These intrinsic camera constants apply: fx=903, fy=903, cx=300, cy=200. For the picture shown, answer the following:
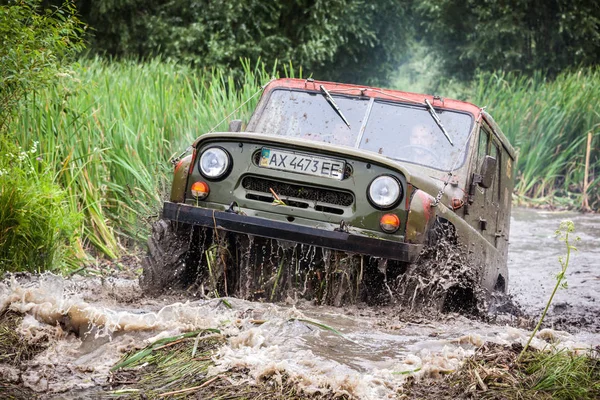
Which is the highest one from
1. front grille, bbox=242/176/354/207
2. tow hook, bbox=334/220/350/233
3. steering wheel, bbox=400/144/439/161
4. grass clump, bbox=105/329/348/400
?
steering wheel, bbox=400/144/439/161

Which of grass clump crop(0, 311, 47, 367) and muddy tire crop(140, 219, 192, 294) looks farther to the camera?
muddy tire crop(140, 219, 192, 294)

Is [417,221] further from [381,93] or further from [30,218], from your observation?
[30,218]

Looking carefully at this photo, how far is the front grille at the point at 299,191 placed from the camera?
5.31 metres

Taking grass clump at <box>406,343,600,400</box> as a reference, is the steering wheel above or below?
above

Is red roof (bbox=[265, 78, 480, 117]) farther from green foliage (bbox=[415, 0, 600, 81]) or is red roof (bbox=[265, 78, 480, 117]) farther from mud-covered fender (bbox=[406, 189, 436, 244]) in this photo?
green foliage (bbox=[415, 0, 600, 81])

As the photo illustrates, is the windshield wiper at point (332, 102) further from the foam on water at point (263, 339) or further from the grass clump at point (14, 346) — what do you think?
the grass clump at point (14, 346)

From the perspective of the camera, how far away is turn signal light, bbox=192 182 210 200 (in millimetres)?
5498

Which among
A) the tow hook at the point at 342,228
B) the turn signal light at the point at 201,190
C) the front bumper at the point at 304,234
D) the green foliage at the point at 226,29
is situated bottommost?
the front bumper at the point at 304,234

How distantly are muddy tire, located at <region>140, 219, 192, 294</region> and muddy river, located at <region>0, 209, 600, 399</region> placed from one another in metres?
0.14

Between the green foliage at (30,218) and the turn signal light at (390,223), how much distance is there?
264 cm

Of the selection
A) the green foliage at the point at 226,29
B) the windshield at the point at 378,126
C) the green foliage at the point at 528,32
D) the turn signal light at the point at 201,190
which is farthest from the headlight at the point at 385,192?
the green foliage at the point at 528,32

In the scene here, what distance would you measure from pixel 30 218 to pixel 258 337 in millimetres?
2733

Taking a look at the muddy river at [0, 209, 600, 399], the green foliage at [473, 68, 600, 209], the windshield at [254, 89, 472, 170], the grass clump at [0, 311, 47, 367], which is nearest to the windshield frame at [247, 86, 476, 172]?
the windshield at [254, 89, 472, 170]

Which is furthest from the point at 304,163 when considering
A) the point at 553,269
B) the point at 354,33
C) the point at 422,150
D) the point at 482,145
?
the point at 354,33
